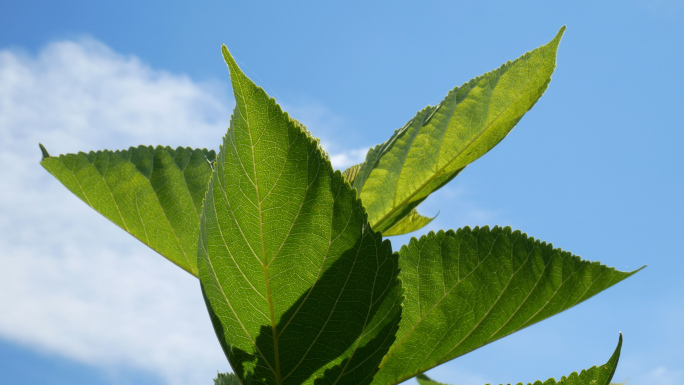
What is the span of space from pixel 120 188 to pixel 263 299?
89cm

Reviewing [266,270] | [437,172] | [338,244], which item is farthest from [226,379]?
[437,172]

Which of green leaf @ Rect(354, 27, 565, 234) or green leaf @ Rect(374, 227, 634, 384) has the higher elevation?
green leaf @ Rect(354, 27, 565, 234)

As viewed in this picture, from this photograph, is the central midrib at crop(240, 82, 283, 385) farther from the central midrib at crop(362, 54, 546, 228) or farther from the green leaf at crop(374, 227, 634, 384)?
the central midrib at crop(362, 54, 546, 228)

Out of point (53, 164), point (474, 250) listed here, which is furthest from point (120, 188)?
point (474, 250)

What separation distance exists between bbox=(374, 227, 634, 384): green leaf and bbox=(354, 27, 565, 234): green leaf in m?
0.38

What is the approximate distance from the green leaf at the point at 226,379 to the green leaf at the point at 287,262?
29cm

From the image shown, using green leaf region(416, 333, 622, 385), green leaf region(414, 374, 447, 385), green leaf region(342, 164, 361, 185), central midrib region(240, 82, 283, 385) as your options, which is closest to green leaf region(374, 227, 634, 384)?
green leaf region(416, 333, 622, 385)

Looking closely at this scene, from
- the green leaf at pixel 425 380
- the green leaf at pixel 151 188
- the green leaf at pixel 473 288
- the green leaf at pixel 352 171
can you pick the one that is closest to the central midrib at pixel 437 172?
the green leaf at pixel 352 171

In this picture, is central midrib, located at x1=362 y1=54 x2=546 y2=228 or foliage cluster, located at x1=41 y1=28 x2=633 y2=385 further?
central midrib, located at x1=362 y1=54 x2=546 y2=228

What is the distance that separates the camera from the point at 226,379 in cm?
168

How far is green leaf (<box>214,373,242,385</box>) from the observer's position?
163cm

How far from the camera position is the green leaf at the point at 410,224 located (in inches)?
81.7

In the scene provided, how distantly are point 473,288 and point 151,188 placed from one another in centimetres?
108

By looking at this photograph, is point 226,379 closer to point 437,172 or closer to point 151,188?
point 151,188
